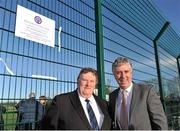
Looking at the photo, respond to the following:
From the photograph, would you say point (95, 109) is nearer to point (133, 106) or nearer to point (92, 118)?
point (92, 118)

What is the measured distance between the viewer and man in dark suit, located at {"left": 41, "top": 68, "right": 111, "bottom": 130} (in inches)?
87.0

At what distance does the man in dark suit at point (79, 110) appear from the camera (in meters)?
2.21

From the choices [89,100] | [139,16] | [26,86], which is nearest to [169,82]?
[139,16]

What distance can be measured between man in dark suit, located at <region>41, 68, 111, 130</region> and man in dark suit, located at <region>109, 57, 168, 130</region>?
105 millimetres

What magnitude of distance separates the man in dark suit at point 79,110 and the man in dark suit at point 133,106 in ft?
0.34

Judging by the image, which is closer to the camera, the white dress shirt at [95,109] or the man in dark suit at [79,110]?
the man in dark suit at [79,110]

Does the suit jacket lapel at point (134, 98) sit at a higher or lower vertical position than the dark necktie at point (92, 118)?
higher

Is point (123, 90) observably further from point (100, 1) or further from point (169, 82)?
point (169, 82)

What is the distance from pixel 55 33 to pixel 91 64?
0.79m

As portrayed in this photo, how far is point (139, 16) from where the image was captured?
6883mm

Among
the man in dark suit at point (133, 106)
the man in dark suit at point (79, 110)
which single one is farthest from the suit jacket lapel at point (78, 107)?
the man in dark suit at point (133, 106)

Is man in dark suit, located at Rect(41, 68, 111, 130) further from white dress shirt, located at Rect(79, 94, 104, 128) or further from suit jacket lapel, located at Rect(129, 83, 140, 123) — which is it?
suit jacket lapel, located at Rect(129, 83, 140, 123)

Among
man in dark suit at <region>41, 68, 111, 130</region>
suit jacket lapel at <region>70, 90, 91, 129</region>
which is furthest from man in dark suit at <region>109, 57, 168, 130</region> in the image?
suit jacket lapel at <region>70, 90, 91, 129</region>

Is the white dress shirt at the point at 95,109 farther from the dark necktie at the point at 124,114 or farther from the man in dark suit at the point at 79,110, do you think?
the dark necktie at the point at 124,114
